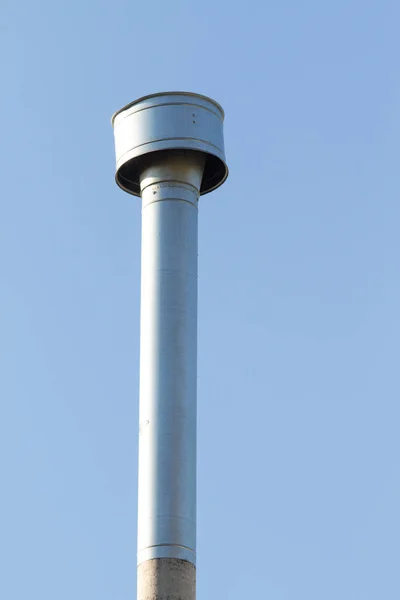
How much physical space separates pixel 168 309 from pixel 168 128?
441 centimetres

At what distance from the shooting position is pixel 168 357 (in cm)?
3753

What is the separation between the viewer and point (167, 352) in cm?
3759

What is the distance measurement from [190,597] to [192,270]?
7822mm

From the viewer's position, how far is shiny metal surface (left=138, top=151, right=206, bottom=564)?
1412 inches

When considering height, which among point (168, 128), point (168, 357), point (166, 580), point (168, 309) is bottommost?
point (166, 580)

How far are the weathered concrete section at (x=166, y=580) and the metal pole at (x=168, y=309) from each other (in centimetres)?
2

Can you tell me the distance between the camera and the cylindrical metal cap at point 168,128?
39250 mm

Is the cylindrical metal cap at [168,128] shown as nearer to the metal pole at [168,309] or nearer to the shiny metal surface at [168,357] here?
the metal pole at [168,309]

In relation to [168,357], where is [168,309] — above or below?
above

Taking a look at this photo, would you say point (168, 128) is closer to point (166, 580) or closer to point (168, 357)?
point (168, 357)

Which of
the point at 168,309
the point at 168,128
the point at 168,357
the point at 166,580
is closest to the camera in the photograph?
the point at 166,580

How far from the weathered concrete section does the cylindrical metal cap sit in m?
9.86

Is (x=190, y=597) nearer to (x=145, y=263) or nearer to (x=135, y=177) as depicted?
(x=145, y=263)

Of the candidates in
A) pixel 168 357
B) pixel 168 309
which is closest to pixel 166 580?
pixel 168 357
